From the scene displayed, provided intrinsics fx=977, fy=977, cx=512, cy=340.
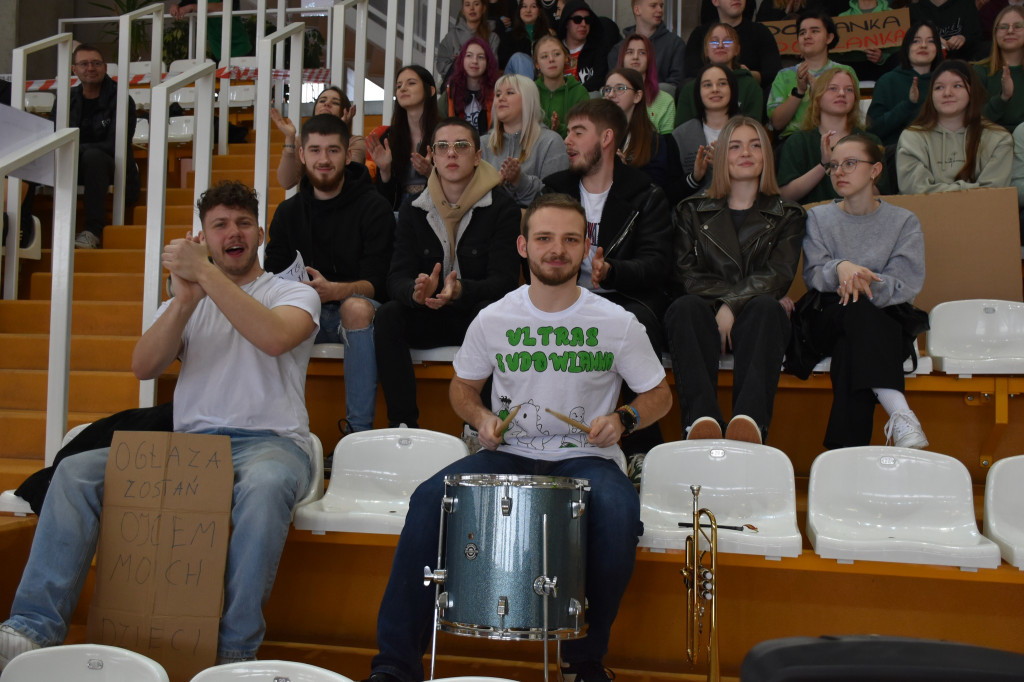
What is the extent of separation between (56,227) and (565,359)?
184 centimetres

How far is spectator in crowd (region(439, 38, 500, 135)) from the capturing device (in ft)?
17.0

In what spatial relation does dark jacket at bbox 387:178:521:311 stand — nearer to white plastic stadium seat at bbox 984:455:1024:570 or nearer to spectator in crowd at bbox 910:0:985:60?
white plastic stadium seat at bbox 984:455:1024:570

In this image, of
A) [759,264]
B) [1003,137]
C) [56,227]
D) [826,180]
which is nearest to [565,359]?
[759,264]

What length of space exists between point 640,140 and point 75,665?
10.2 ft

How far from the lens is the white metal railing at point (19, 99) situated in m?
4.57

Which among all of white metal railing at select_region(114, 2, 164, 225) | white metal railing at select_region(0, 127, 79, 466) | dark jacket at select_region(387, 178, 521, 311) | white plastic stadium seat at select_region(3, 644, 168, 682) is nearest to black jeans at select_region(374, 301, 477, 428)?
dark jacket at select_region(387, 178, 521, 311)

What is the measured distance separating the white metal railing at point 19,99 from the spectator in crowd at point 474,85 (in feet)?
6.47

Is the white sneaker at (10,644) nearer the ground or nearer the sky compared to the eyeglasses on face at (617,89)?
nearer the ground

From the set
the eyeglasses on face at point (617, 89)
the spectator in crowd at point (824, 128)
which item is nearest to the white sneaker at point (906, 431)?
the spectator in crowd at point (824, 128)

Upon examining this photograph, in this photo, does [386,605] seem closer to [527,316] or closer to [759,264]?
[527,316]

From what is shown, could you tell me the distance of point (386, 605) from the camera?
2381mm

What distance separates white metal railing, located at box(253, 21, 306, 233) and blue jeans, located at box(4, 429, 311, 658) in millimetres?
1490

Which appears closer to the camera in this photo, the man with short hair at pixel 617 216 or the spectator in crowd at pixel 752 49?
the man with short hair at pixel 617 216

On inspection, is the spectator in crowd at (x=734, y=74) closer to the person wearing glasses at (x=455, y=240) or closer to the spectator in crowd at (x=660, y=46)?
the spectator in crowd at (x=660, y=46)
